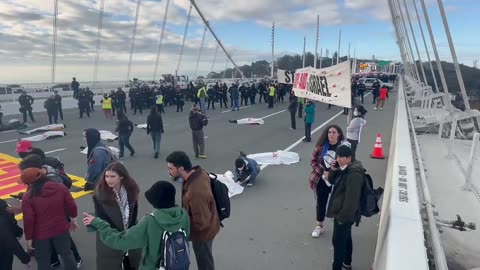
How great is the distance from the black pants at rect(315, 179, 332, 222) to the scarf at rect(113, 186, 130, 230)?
280 cm

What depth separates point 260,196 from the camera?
7.32 meters

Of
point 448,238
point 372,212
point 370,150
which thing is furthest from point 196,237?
point 370,150

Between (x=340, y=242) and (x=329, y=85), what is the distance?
501 centimetres

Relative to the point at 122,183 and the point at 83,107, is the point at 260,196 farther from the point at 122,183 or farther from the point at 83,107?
the point at 83,107

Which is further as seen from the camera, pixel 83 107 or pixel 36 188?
pixel 83 107

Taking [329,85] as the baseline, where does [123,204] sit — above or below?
below

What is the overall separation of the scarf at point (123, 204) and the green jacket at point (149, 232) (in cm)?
49

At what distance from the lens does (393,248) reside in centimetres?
242

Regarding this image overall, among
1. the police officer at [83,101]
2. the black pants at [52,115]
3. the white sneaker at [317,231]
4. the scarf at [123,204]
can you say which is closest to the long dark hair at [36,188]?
the scarf at [123,204]

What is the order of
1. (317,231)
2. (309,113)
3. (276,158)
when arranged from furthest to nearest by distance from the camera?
(309,113) < (276,158) < (317,231)

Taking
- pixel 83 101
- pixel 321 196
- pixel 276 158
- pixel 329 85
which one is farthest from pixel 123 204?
pixel 83 101

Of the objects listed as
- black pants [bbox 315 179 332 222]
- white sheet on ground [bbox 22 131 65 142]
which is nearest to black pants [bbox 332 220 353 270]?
black pants [bbox 315 179 332 222]

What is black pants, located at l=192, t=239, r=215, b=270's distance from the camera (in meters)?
3.65

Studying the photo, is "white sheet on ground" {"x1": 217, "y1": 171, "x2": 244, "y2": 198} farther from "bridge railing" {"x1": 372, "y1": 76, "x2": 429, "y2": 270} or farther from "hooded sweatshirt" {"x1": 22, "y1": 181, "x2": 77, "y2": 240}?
"hooded sweatshirt" {"x1": 22, "y1": 181, "x2": 77, "y2": 240}
